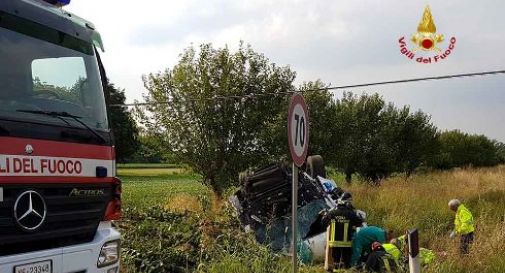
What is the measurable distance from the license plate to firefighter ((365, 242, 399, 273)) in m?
4.74

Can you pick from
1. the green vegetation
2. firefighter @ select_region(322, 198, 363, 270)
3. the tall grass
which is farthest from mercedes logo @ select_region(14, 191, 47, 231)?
the green vegetation

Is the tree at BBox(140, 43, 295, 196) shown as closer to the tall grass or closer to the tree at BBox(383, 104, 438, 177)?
the tall grass

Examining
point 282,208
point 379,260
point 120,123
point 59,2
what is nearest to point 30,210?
A: point 59,2

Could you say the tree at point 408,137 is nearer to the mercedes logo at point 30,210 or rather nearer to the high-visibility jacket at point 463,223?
the high-visibility jacket at point 463,223

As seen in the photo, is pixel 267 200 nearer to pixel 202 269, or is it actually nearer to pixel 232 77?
pixel 202 269

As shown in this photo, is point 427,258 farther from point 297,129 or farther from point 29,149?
point 29,149

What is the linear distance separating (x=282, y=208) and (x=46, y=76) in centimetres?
616

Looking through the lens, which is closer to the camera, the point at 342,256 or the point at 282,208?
the point at 342,256

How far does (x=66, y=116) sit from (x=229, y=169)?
41.9 feet

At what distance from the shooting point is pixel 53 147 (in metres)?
4.24

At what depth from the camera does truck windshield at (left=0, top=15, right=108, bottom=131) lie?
4.08 meters

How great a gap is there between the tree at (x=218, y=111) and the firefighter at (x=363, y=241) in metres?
8.67

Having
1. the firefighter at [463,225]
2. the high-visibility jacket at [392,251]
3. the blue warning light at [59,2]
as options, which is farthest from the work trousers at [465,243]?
the blue warning light at [59,2]

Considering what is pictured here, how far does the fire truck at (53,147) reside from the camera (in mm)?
3936
